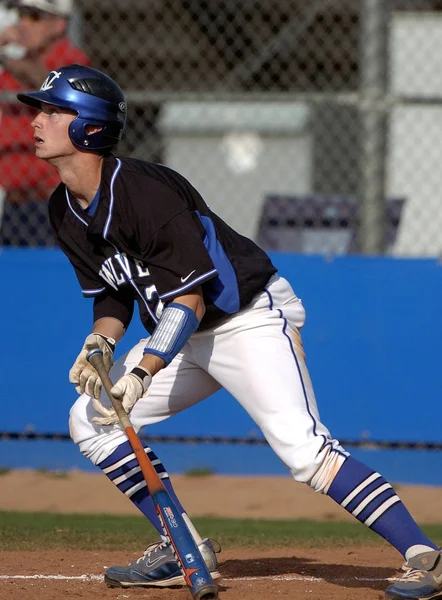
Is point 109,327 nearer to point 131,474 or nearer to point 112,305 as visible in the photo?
point 112,305

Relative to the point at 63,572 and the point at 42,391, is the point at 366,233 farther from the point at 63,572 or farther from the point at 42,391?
the point at 63,572

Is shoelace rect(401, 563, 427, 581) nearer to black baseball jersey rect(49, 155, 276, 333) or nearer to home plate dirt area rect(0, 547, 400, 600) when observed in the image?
home plate dirt area rect(0, 547, 400, 600)

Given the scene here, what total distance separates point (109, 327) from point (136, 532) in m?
1.76

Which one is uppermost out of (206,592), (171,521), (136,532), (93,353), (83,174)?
(83,174)

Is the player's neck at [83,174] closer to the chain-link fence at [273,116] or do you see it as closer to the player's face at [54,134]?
the player's face at [54,134]

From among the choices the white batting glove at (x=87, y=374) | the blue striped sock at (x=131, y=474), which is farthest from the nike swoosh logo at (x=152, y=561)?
the white batting glove at (x=87, y=374)

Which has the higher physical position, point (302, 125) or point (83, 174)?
point (302, 125)

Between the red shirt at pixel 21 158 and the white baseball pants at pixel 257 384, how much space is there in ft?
10.5

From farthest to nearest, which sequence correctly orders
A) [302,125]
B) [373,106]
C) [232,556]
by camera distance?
[302,125] < [373,106] < [232,556]

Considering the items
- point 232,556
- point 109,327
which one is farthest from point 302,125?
point 109,327

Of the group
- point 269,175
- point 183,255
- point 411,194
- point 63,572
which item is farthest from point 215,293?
point 269,175

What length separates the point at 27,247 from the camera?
7.49 m

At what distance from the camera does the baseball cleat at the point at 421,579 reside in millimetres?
3814

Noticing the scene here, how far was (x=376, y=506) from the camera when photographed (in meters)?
3.89
